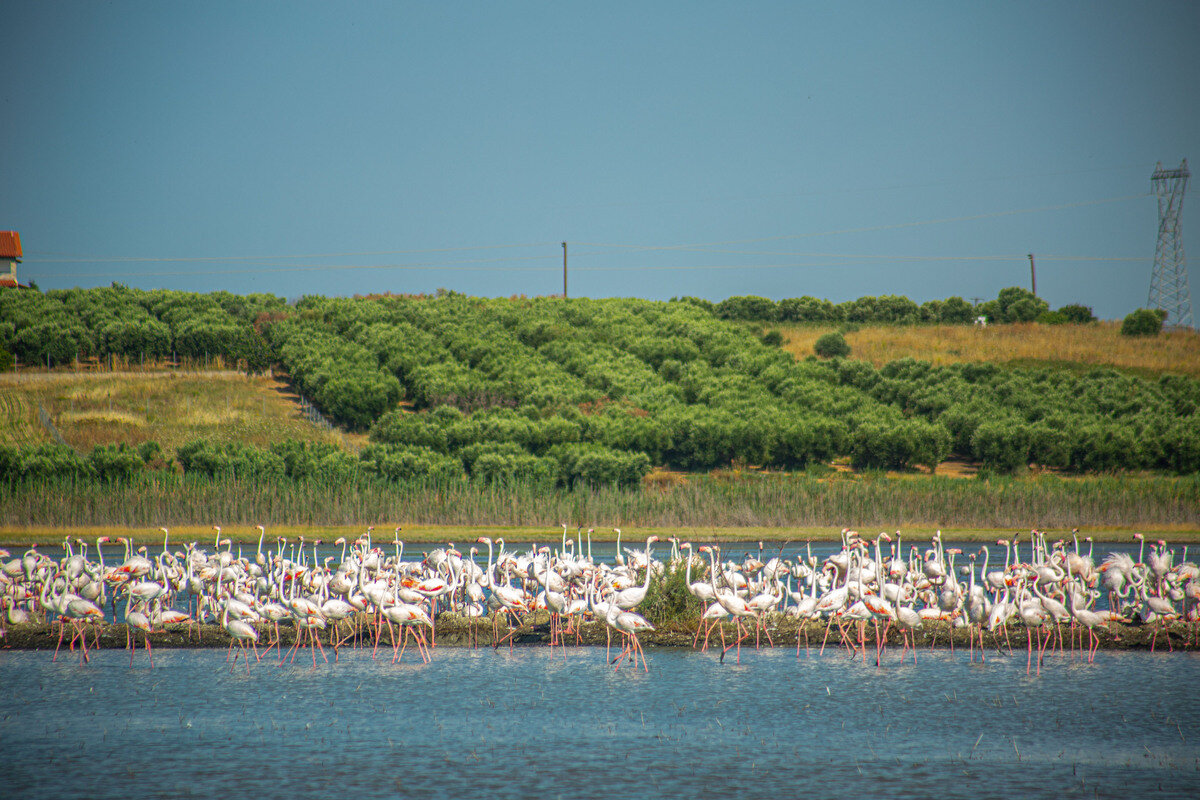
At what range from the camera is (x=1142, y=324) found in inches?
2899

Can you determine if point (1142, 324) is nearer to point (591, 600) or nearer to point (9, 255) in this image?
point (591, 600)

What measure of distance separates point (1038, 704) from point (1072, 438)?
39.2 meters

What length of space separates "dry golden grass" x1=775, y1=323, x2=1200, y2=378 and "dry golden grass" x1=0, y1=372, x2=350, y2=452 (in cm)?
3414

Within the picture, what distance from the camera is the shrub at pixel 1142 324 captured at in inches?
2886

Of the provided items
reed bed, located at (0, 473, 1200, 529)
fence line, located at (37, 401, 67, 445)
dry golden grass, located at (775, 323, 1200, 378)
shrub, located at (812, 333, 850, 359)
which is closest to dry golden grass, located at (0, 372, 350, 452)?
fence line, located at (37, 401, 67, 445)

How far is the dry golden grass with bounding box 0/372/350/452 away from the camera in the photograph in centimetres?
4747

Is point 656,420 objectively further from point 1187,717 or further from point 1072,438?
point 1187,717

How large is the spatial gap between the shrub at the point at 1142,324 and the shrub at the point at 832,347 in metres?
19.9

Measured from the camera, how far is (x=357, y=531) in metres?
30.9

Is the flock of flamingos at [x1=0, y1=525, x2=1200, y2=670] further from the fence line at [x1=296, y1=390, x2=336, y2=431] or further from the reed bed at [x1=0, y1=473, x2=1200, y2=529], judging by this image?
the fence line at [x1=296, y1=390, x2=336, y2=431]

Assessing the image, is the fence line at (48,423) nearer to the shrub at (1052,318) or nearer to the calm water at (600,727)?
the calm water at (600,727)

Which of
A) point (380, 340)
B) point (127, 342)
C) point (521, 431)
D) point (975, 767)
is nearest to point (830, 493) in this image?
point (521, 431)

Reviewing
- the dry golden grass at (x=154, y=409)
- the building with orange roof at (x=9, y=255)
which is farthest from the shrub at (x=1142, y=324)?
the building with orange roof at (x=9, y=255)

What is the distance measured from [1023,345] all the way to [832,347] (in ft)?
40.1
